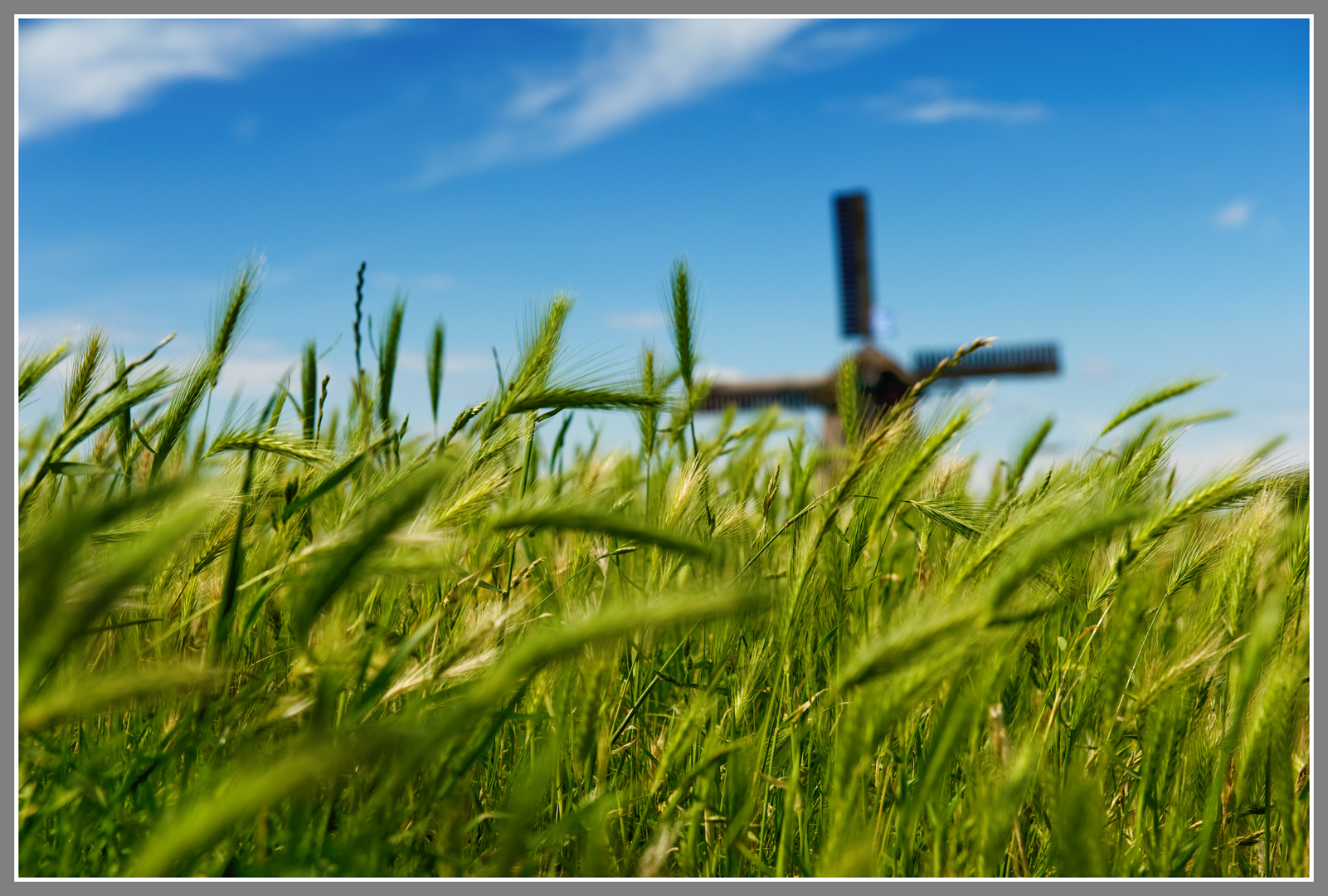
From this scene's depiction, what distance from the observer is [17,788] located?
0.92 m

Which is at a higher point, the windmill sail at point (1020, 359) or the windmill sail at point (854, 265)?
the windmill sail at point (854, 265)

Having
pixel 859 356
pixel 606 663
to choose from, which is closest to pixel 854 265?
pixel 859 356

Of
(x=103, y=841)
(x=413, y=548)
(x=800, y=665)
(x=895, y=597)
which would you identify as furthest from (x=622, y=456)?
(x=103, y=841)

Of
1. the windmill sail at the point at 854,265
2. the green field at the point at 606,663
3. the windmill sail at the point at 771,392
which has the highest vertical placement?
the windmill sail at the point at 854,265

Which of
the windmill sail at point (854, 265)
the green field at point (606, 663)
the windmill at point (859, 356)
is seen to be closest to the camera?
the green field at point (606, 663)

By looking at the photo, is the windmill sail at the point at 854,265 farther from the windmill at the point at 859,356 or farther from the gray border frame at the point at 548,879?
the gray border frame at the point at 548,879

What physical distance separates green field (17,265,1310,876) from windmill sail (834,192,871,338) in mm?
13915

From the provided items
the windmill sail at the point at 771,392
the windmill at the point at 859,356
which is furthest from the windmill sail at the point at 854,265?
the windmill sail at the point at 771,392

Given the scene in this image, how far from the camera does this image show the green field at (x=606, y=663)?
0.85 m

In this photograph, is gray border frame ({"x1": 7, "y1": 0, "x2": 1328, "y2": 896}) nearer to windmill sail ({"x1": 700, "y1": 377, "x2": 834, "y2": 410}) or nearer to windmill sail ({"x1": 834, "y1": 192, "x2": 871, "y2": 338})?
windmill sail ({"x1": 700, "y1": 377, "x2": 834, "y2": 410})

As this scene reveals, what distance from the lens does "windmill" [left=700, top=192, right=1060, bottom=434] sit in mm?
→ 13352

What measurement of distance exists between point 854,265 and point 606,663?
15.1 metres

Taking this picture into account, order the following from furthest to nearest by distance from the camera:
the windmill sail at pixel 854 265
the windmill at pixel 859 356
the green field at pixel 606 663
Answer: the windmill sail at pixel 854 265 → the windmill at pixel 859 356 → the green field at pixel 606 663

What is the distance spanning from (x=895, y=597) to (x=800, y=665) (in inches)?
16.4
